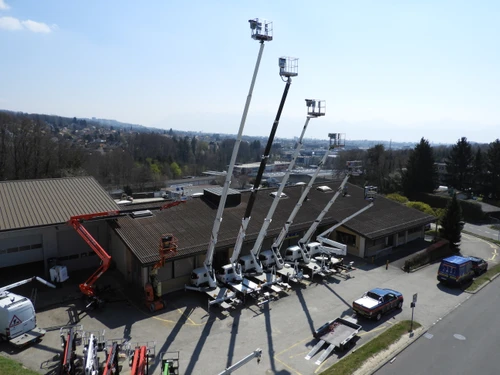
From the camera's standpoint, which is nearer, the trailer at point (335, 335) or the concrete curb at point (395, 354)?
the concrete curb at point (395, 354)

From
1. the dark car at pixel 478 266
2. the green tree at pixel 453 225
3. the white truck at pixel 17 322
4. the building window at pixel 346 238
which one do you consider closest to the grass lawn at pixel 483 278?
the dark car at pixel 478 266

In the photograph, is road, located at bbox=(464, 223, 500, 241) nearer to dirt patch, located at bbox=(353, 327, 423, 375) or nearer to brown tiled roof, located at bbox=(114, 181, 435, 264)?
brown tiled roof, located at bbox=(114, 181, 435, 264)

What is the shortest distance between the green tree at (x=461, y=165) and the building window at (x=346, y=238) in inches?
1840

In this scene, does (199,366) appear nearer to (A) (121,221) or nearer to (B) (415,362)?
(B) (415,362)

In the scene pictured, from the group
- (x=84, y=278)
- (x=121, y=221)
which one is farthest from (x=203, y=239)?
(x=84, y=278)

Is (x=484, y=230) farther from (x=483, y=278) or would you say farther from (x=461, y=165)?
(x=461, y=165)

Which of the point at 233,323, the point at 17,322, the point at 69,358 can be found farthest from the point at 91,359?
the point at 233,323

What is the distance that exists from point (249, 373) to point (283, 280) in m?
10.7

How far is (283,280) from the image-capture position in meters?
25.9

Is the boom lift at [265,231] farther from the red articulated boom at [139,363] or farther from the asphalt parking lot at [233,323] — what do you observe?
the red articulated boom at [139,363]

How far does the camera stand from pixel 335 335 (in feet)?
60.3

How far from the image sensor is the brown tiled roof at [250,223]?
24828mm

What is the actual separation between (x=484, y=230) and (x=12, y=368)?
174 ft

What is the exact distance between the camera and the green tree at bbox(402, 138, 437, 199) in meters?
63.4
